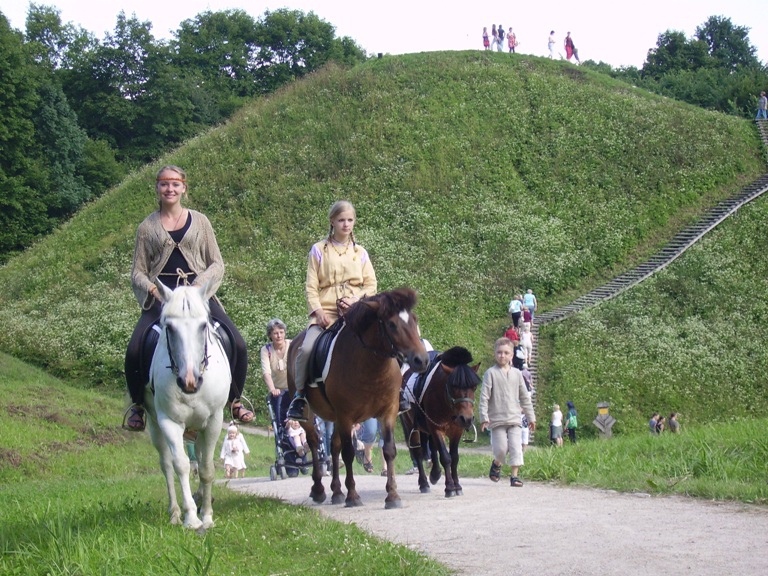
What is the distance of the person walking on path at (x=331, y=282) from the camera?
11477 millimetres

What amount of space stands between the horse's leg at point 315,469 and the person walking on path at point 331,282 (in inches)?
19.3

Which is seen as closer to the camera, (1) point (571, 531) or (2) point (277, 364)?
(1) point (571, 531)

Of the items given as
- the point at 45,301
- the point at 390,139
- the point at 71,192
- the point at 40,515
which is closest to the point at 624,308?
the point at 390,139

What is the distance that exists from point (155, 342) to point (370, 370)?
2.32 meters

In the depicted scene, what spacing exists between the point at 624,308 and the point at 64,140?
44.3 meters

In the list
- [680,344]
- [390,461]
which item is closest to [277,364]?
[390,461]

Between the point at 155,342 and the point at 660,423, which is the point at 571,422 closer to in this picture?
the point at 660,423

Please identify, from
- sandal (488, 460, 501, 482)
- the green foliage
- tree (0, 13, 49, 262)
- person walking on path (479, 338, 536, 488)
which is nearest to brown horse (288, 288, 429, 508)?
person walking on path (479, 338, 536, 488)

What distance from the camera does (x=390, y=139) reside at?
181 feet

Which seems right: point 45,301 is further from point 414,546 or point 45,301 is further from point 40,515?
point 414,546

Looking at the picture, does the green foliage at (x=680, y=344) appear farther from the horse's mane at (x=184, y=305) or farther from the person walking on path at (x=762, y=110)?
the horse's mane at (x=184, y=305)

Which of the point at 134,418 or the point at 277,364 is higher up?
the point at 277,364

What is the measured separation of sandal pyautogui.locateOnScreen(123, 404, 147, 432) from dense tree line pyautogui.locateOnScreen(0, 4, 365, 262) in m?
51.0

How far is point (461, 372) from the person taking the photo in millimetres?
11977
